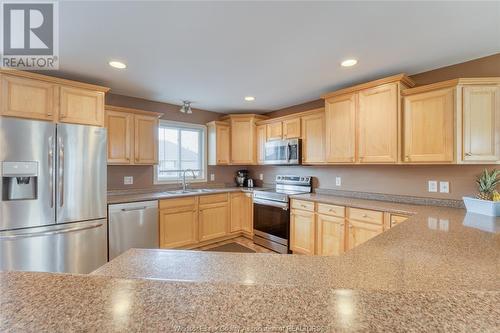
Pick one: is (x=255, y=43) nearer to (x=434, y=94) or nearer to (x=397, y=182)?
(x=434, y=94)

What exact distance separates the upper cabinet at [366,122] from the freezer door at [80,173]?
2796 mm

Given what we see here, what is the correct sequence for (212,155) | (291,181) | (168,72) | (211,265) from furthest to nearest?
(212,155) → (291,181) → (168,72) → (211,265)

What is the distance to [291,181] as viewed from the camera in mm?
3873

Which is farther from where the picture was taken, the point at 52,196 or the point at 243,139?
the point at 243,139

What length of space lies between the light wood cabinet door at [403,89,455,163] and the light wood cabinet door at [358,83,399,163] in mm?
116

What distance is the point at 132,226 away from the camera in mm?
2777

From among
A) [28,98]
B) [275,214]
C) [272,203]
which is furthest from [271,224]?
[28,98]

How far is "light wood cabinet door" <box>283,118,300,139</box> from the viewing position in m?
3.56

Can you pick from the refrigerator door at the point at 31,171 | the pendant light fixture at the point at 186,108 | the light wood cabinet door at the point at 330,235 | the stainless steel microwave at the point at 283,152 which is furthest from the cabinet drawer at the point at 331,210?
the refrigerator door at the point at 31,171

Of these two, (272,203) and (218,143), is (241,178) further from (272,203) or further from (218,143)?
(272,203)

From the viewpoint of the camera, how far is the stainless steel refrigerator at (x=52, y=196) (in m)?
2.00

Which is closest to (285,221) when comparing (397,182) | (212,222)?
(212,222)

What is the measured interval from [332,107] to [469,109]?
132 centimetres

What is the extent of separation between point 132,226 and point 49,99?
1.63 meters
